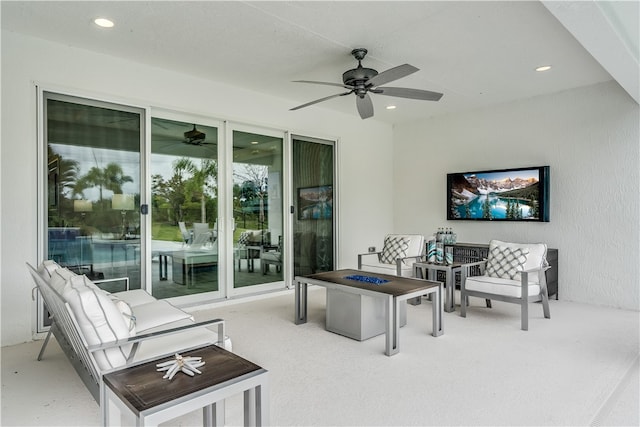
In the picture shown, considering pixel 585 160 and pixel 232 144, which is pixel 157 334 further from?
pixel 585 160

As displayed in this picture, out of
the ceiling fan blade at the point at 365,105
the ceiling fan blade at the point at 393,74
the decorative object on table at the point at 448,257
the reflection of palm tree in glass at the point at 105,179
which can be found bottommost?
the decorative object on table at the point at 448,257

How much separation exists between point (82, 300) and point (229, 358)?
31.0 inches

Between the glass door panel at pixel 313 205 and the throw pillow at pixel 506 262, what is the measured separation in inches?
102

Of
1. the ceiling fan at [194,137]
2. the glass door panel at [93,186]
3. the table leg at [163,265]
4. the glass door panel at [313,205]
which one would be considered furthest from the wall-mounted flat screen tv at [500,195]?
the glass door panel at [93,186]

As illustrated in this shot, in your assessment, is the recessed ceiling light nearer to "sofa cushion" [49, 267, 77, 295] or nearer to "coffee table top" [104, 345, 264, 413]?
"sofa cushion" [49, 267, 77, 295]

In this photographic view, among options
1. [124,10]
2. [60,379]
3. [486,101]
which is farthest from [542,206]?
[60,379]

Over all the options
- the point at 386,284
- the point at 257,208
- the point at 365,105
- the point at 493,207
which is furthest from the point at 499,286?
the point at 257,208

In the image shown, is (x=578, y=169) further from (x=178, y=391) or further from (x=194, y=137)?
(x=178, y=391)

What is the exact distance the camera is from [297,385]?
261 centimetres

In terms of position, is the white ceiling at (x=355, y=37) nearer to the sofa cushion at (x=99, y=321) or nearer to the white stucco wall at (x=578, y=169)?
the white stucco wall at (x=578, y=169)

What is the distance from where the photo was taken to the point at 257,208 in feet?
17.6

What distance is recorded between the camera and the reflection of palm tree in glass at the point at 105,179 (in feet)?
12.7

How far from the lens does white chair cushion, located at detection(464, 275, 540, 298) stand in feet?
12.9

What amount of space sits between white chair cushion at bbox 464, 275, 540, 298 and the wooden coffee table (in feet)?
2.48
